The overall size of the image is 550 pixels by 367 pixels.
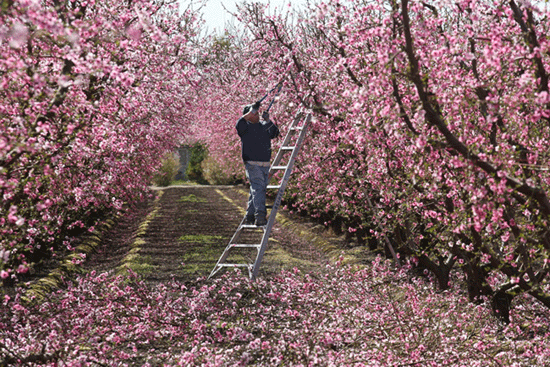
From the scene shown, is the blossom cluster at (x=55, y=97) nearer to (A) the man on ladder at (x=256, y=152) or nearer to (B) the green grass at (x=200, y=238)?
(A) the man on ladder at (x=256, y=152)

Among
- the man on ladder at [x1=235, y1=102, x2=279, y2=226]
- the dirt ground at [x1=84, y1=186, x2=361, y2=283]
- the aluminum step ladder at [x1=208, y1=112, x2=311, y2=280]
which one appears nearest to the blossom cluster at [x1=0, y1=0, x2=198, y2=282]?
the dirt ground at [x1=84, y1=186, x2=361, y2=283]

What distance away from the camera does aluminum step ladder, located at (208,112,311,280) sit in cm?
947

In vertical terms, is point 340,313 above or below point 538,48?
below

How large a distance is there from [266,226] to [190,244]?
636cm

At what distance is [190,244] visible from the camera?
50.6ft

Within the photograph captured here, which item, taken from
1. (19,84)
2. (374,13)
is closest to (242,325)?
(19,84)

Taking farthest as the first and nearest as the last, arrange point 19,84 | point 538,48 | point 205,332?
point 205,332 → point 19,84 → point 538,48

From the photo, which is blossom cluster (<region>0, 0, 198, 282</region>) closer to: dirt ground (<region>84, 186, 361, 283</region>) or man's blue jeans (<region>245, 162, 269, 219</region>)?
dirt ground (<region>84, 186, 361, 283</region>)

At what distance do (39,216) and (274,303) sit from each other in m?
4.12

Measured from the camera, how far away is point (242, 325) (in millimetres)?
8023

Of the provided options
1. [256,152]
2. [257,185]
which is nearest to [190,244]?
[257,185]

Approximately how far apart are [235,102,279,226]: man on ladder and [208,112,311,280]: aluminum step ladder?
0.17 m

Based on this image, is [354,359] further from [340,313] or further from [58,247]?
[58,247]

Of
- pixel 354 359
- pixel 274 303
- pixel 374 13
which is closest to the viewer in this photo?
pixel 354 359
